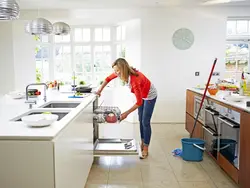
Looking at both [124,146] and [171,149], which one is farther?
[171,149]

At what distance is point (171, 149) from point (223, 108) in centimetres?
142

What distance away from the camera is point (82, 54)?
7199 mm

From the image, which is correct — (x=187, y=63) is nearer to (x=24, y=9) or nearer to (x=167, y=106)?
(x=167, y=106)

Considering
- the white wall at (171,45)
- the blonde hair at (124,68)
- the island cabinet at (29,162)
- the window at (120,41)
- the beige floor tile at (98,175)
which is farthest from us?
the window at (120,41)

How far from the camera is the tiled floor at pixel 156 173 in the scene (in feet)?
9.83

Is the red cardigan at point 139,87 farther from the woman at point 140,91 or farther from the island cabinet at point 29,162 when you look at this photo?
the island cabinet at point 29,162

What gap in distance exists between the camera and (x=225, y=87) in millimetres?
4207

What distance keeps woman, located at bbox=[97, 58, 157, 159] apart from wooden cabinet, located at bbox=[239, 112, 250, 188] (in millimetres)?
1261

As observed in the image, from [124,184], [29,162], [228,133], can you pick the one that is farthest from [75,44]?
Answer: [29,162]

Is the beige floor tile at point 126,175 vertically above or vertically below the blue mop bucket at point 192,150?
below

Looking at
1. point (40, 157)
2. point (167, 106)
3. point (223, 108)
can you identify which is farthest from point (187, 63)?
point (40, 157)

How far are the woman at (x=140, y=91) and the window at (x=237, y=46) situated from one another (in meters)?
3.34

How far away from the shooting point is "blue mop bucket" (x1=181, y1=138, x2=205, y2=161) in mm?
3597

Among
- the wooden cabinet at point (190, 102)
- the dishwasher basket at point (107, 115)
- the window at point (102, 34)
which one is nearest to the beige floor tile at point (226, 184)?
the dishwasher basket at point (107, 115)
